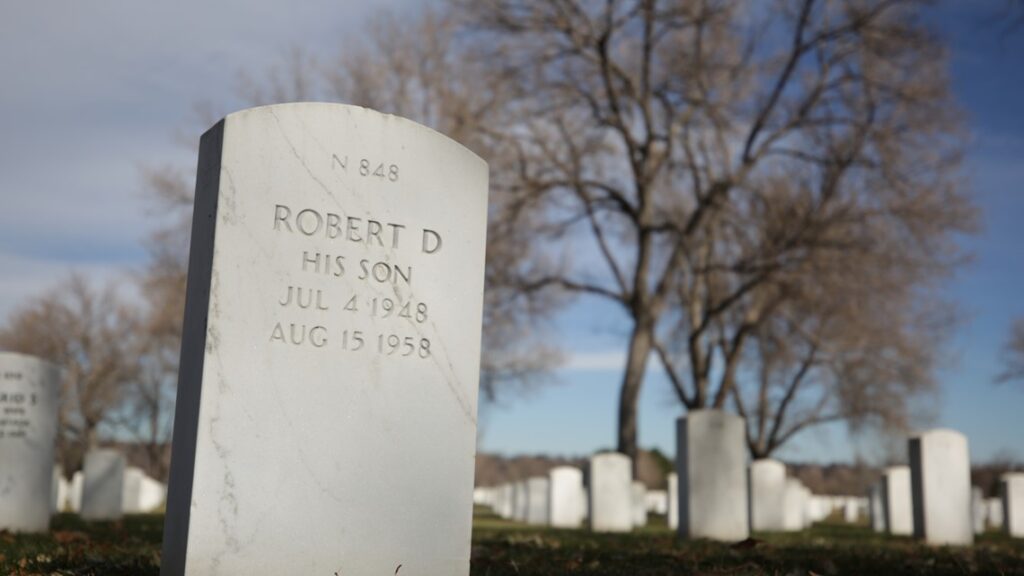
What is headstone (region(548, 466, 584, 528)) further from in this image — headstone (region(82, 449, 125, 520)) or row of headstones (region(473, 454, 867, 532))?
headstone (region(82, 449, 125, 520))

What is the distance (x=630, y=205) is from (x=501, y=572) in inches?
652

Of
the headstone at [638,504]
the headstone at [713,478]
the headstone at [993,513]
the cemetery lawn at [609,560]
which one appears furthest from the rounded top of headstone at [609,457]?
the headstone at [993,513]

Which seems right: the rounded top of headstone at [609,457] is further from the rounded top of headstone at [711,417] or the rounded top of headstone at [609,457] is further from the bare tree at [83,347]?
the bare tree at [83,347]

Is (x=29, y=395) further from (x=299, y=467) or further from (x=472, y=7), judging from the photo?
(x=472, y=7)

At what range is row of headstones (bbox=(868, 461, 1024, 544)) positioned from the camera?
40.6 feet

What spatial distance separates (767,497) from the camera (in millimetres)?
19609

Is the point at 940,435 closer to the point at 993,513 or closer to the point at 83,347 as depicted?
the point at 993,513

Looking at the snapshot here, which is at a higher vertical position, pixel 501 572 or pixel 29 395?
pixel 29 395

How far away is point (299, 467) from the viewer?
14.0 feet

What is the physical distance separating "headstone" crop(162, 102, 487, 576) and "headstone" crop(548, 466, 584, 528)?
15456 mm

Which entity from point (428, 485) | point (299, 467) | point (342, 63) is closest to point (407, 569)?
point (428, 485)

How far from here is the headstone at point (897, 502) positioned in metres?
17.8

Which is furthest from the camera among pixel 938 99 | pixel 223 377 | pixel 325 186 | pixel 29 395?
pixel 938 99

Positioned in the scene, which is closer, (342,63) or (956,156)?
(956,156)
